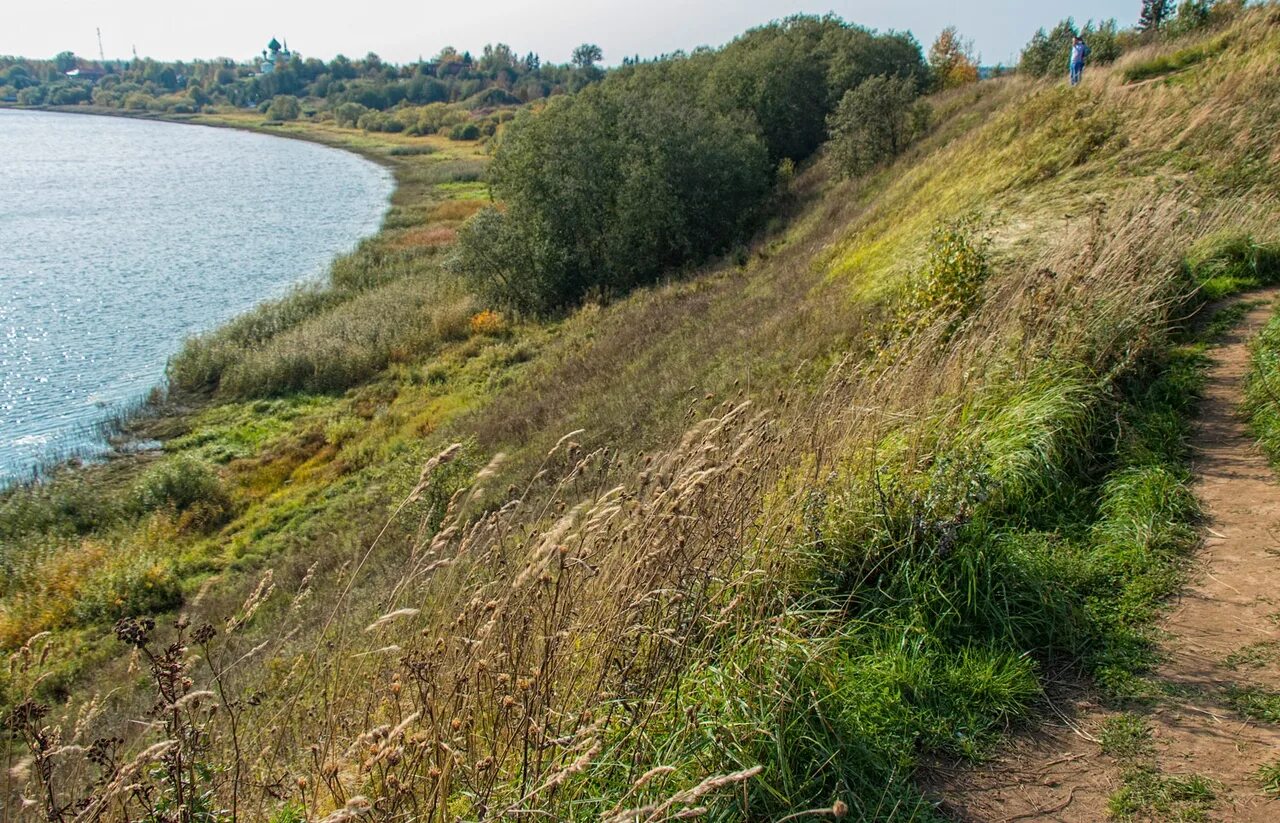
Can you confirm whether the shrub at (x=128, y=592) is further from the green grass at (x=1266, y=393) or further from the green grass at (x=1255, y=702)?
the green grass at (x=1266, y=393)

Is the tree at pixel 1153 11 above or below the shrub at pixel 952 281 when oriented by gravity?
above

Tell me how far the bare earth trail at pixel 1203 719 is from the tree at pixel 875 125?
26955 millimetres

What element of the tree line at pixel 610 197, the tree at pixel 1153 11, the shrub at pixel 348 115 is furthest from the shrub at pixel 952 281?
the shrub at pixel 348 115

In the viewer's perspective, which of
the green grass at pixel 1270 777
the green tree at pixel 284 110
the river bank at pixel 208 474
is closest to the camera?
the green grass at pixel 1270 777

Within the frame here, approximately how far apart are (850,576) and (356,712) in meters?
2.75

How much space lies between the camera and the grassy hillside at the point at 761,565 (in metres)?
3.17

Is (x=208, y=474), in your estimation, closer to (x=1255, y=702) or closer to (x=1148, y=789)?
(x=1148, y=789)

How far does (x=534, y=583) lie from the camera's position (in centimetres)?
328

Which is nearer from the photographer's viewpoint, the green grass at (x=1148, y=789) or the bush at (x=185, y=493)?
the green grass at (x=1148, y=789)

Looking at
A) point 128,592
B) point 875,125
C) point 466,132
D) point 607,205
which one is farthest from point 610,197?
point 466,132

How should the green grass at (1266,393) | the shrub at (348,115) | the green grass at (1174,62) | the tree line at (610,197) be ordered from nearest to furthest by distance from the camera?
the green grass at (1266,393)
the green grass at (1174,62)
the tree line at (610,197)
the shrub at (348,115)

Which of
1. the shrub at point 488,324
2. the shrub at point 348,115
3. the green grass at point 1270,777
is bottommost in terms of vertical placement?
the shrub at point 488,324

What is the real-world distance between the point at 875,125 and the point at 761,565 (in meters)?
28.9

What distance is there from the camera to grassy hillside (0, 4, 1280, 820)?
317 cm
